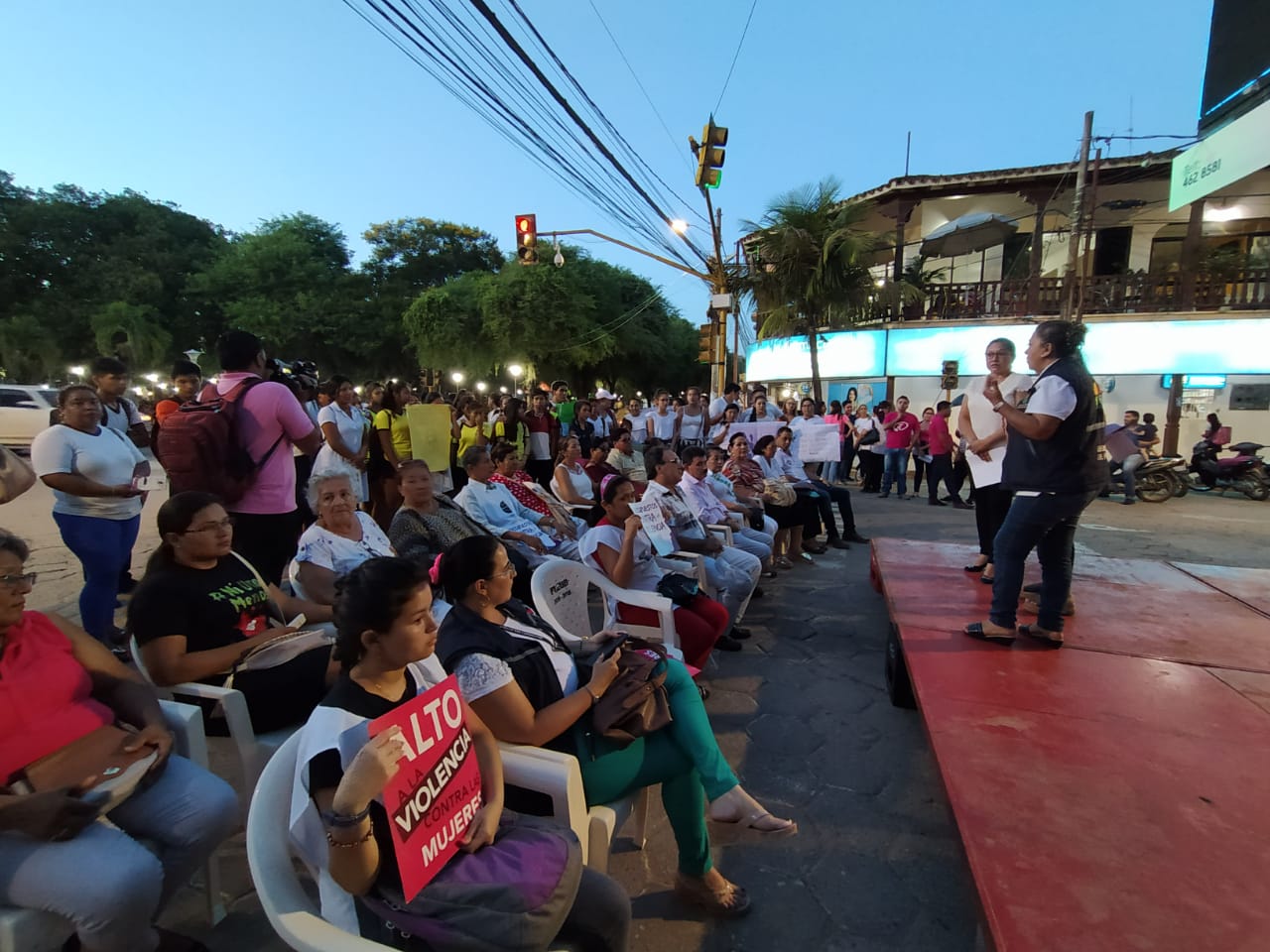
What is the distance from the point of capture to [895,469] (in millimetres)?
10820

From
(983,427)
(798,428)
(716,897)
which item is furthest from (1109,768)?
(798,428)

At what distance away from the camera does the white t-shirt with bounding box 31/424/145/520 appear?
3.37m

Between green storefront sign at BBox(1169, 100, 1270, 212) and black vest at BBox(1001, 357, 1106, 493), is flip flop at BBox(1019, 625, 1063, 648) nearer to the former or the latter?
black vest at BBox(1001, 357, 1106, 493)

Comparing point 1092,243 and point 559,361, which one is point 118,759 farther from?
point 559,361

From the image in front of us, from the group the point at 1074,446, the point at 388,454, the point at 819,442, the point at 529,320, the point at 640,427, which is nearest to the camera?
the point at 1074,446

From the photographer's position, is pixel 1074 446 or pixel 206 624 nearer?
pixel 206 624

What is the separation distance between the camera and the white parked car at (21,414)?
13672mm

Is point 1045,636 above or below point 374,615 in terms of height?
below

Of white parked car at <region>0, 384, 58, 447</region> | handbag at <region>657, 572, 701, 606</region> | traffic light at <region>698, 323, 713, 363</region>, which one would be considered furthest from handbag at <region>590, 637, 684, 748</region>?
white parked car at <region>0, 384, 58, 447</region>

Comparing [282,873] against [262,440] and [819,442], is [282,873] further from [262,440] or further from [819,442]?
[819,442]

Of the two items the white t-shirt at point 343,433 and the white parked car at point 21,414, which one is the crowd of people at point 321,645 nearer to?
the white t-shirt at point 343,433

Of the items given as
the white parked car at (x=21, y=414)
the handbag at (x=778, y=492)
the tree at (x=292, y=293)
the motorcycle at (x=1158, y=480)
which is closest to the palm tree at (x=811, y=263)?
the motorcycle at (x=1158, y=480)

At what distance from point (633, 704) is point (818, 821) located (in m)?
1.08

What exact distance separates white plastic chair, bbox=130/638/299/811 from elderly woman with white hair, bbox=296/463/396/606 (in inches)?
27.2
